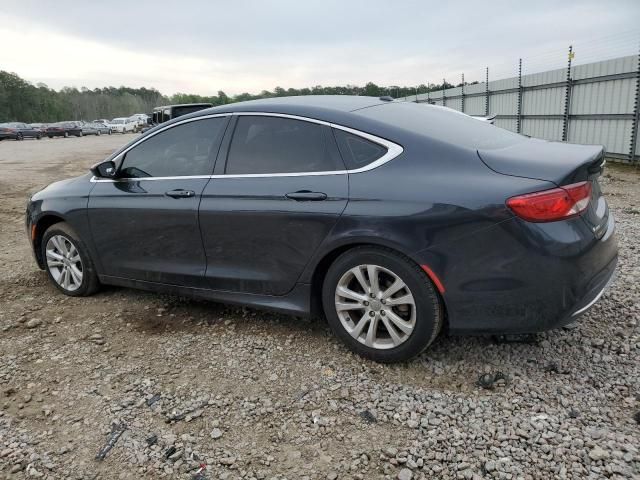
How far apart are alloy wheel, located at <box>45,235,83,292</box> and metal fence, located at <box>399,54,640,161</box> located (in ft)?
37.4

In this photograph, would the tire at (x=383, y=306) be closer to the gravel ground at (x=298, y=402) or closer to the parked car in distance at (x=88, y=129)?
the gravel ground at (x=298, y=402)

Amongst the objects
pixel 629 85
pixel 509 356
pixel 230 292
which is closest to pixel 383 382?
pixel 509 356

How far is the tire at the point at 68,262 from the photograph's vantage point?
177 inches

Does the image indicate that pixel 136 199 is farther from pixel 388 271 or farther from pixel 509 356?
pixel 509 356

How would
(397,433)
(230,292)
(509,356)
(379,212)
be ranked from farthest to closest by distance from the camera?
(230,292)
(509,356)
(379,212)
(397,433)

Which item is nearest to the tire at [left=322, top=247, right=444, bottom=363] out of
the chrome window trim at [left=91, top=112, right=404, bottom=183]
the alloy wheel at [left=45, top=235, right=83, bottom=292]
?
the chrome window trim at [left=91, top=112, right=404, bottom=183]

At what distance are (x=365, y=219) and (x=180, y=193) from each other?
1507mm

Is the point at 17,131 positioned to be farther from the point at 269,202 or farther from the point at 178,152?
the point at 269,202

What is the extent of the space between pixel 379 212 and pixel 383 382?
99cm

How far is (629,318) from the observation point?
3.57m

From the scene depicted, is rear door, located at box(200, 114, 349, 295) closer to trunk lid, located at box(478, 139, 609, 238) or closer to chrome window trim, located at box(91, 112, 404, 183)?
chrome window trim, located at box(91, 112, 404, 183)

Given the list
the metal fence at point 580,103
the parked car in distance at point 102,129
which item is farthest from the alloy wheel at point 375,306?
the parked car in distance at point 102,129

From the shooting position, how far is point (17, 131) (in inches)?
1580

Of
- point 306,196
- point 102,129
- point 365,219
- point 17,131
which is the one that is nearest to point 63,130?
point 102,129
